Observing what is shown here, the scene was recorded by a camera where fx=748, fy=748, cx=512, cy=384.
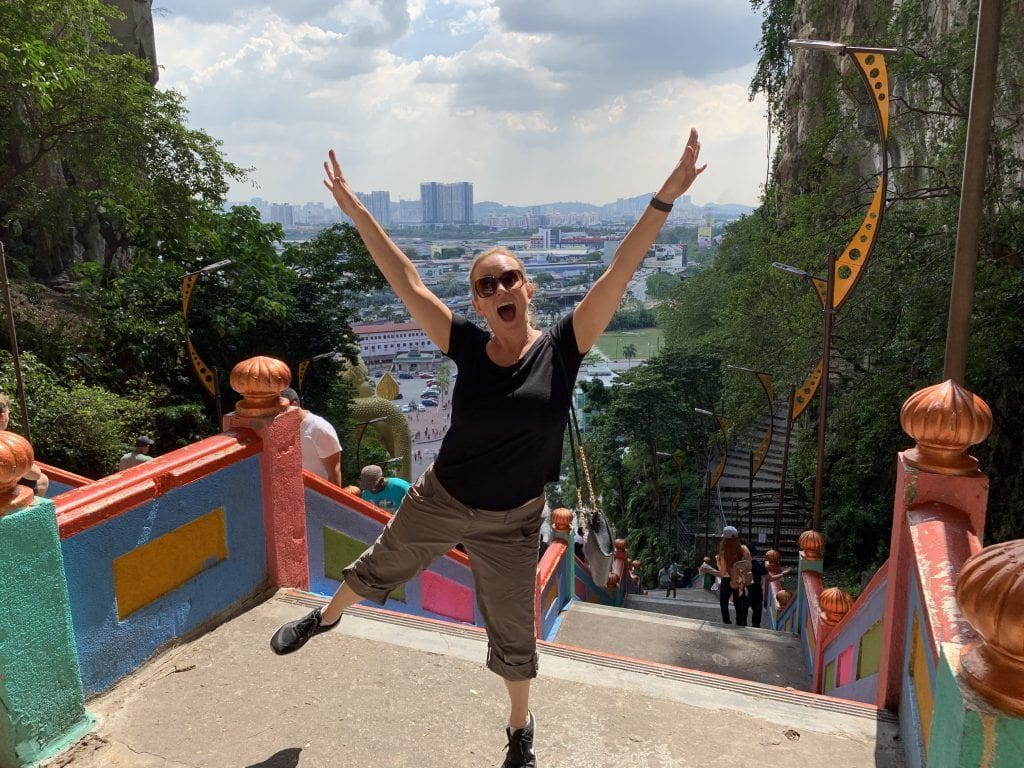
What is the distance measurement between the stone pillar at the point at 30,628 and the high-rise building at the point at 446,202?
550 feet

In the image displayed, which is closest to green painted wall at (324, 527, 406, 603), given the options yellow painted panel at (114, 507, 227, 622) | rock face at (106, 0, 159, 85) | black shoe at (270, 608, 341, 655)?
yellow painted panel at (114, 507, 227, 622)

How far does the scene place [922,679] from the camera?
254cm

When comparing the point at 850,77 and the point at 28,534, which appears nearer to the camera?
the point at 28,534

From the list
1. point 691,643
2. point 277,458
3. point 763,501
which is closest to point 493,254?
point 277,458

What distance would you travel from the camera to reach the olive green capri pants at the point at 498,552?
8.05 ft

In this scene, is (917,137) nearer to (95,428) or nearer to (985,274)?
(985,274)

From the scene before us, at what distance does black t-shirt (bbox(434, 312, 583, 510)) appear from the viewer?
2.34 meters

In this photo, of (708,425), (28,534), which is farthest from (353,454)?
(28,534)

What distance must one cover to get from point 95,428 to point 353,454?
12567mm

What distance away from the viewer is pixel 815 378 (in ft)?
44.1

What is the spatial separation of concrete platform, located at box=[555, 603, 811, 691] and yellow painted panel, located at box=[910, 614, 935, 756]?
15.5ft

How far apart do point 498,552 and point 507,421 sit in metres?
0.46

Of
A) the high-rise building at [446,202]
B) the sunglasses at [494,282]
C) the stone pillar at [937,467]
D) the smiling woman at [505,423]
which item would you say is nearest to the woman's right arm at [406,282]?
the smiling woman at [505,423]

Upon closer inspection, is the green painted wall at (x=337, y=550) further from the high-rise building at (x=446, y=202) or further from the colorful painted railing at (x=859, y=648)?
the high-rise building at (x=446, y=202)
